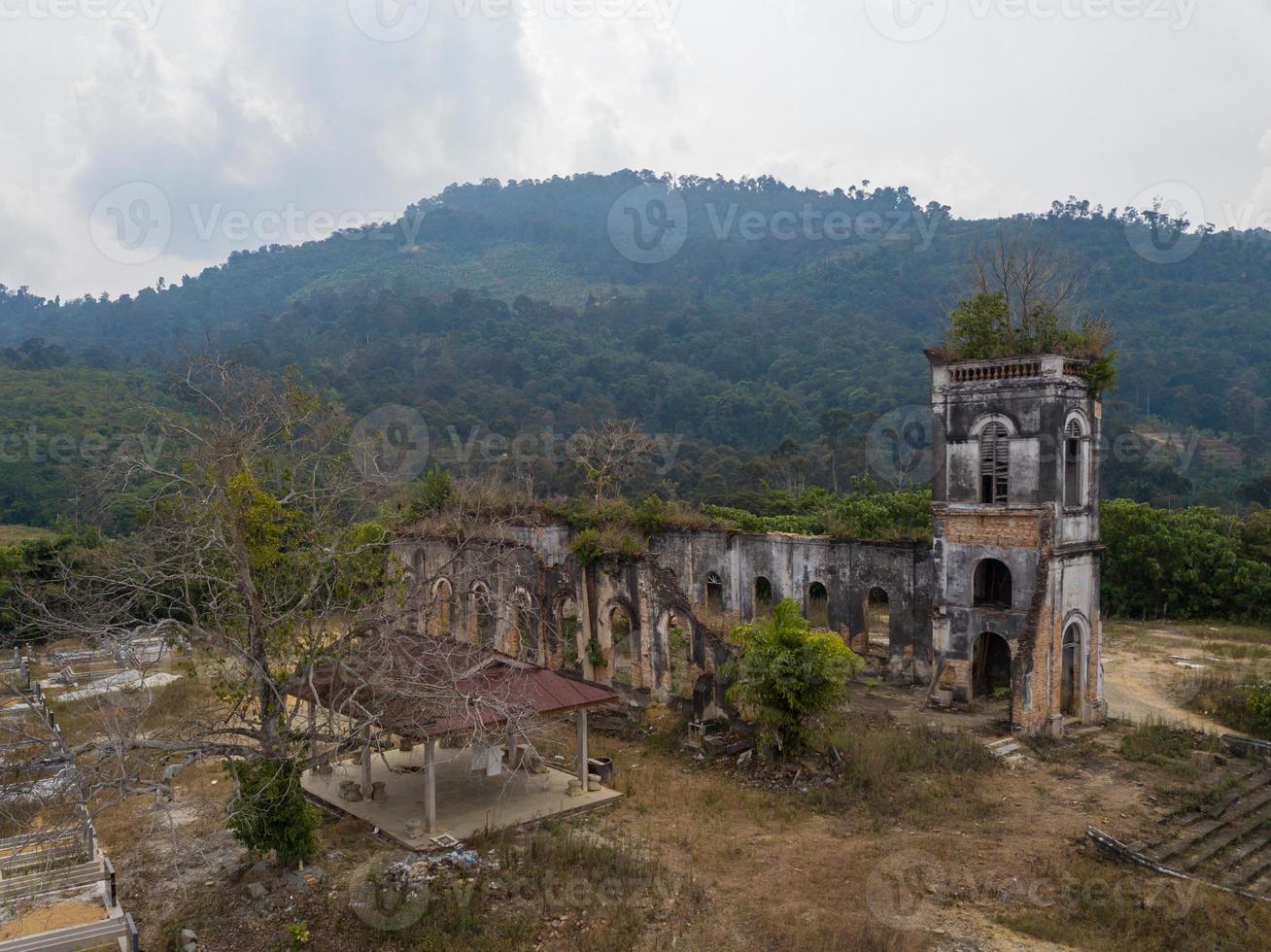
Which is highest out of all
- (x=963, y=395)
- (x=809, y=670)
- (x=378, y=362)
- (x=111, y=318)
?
(x=111, y=318)

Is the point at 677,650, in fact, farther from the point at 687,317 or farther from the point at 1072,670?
the point at 687,317

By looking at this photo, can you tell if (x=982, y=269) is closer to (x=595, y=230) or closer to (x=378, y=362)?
(x=378, y=362)

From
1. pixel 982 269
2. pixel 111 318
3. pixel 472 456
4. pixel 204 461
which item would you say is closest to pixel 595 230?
pixel 111 318

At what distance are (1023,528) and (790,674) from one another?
6.25m

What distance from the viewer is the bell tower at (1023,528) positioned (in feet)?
57.0

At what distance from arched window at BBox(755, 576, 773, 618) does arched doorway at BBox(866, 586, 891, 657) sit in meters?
2.79

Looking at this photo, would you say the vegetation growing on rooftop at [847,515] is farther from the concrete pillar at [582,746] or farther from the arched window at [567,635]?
the concrete pillar at [582,746]

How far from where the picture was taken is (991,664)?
20547mm

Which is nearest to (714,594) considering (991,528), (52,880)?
(991,528)

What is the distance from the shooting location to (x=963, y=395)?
1872 centimetres

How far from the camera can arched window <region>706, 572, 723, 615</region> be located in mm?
25578

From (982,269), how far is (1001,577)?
671 cm

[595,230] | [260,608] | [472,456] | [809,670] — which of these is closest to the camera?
[260,608]

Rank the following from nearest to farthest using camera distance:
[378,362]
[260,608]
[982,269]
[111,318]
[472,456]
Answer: [260,608] → [982,269] → [472,456] → [378,362] → [111,318]
